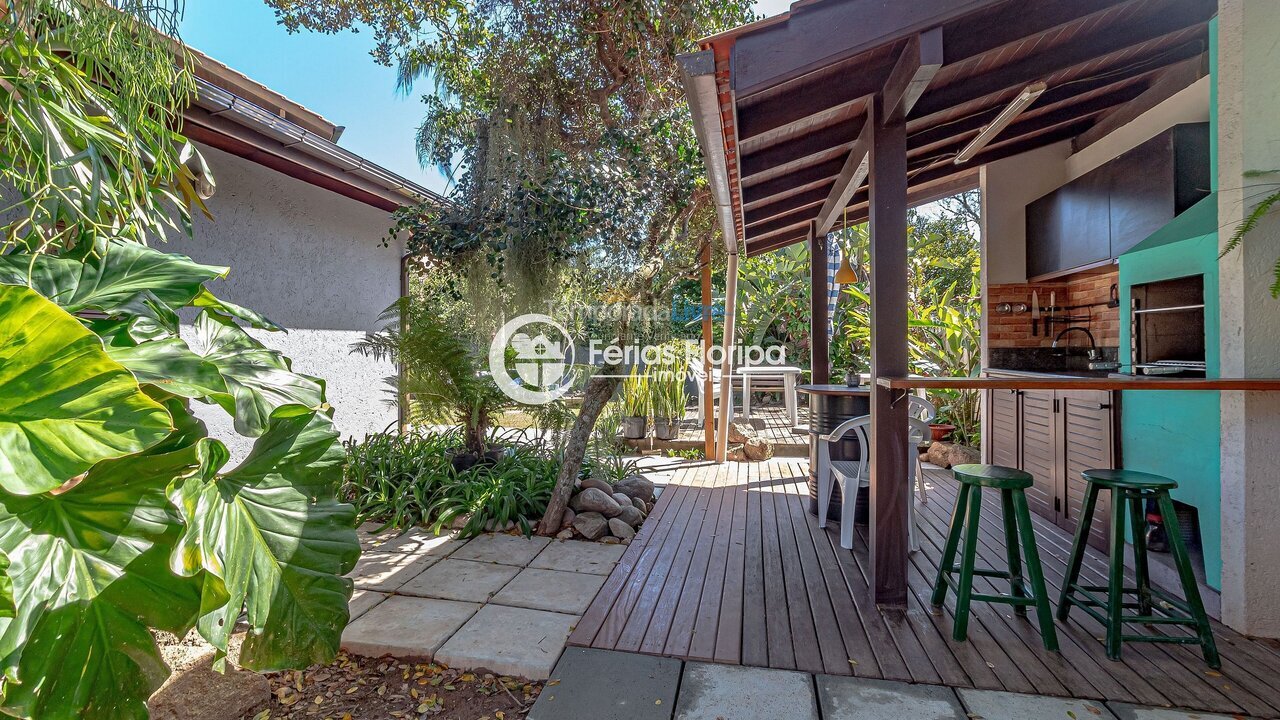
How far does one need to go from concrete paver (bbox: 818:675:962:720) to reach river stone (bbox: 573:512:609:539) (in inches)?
64.5

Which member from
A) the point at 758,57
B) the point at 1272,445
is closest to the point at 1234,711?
the point at 1272,445

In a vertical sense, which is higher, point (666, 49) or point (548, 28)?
point (548, 28)

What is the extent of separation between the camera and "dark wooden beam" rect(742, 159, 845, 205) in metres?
3.53

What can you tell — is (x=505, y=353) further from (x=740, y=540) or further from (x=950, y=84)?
(x=950, y=84)

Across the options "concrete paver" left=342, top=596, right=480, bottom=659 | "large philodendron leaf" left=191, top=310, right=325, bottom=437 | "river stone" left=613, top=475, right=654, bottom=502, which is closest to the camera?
"large philodendron leaf" left=191, top=310, right=325, bottom=437

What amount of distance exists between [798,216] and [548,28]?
248 cm

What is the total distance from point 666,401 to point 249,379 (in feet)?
15.8

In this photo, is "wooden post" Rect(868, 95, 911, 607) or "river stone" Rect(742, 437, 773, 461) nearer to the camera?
"wooden post" Rect(868, 95, 911, 607)

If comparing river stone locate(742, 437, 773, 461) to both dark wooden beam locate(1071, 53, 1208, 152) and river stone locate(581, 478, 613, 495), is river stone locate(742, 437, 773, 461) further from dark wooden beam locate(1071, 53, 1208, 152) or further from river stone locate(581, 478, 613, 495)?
dark wooden beam locate(1071, 53, 1208, 152)

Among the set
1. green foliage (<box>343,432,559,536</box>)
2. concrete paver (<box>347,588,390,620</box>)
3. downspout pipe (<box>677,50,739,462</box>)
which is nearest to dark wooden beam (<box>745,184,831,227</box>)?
downspout pipe (<box>677,50,739,462</box>)

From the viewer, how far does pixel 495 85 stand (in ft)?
15.0

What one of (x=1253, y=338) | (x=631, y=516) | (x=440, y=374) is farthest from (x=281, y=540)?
(x=1253, y=338)

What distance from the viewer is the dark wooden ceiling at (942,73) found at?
73.2 inches

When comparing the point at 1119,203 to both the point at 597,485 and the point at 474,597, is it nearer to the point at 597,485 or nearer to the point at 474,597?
the point at 597,485
